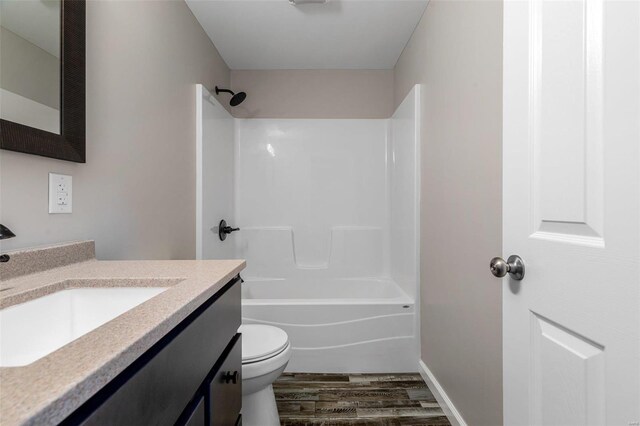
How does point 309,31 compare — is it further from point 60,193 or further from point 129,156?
point 60,193

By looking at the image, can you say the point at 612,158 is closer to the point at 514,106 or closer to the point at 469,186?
the point at 514,106

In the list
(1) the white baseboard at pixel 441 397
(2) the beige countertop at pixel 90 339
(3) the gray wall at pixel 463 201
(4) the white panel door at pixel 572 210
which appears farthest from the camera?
(1) the white baseboard at pixel 441 397

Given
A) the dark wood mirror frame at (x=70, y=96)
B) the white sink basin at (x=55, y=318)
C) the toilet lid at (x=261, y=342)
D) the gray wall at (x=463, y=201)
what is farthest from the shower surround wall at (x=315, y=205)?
the white sink basin at (x=55, y=318)

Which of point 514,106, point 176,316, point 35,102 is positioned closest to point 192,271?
point 176,316

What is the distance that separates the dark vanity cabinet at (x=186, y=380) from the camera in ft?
1.46

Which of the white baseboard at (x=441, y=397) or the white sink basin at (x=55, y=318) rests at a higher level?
the white sink basin at (x=55, y=318)

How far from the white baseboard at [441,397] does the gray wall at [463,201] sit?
4 centimetres

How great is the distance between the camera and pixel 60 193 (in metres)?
1.05

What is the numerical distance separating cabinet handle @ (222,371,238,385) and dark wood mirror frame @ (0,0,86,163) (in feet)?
2.71

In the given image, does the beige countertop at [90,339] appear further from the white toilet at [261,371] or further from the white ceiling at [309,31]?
the white ceiling at [309,31]

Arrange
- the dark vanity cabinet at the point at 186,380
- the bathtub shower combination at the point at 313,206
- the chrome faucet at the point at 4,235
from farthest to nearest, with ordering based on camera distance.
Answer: the bathtub shower combination at the point at 313,206 < the chrome faucet at the point at 4,235 < the dark vanity cabinet at the point at 186,380

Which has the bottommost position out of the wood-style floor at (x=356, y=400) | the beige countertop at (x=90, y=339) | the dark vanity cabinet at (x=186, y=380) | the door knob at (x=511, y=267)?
the wood-style floor at (x=356, y=400)

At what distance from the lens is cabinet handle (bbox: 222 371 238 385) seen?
921mm

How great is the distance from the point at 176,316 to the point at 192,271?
38cm
